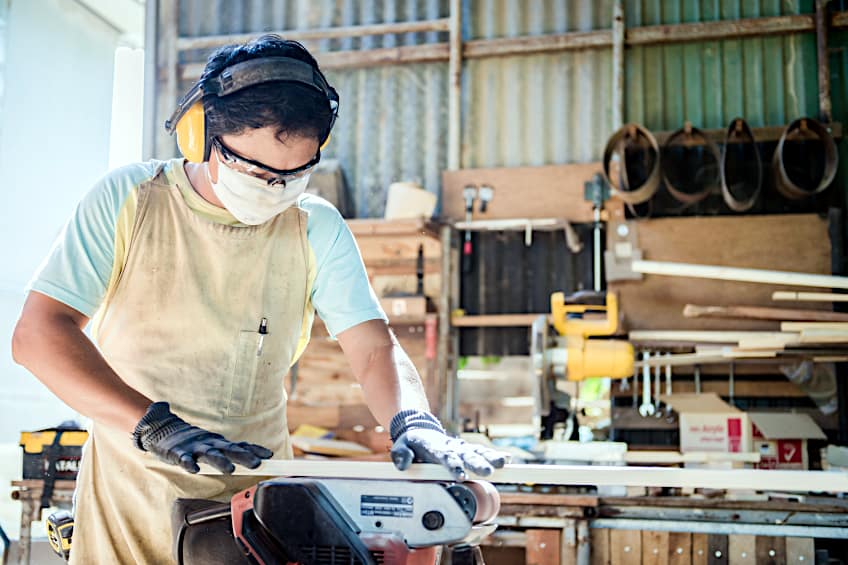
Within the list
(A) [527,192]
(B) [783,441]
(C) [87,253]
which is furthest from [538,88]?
(C) [87,253]

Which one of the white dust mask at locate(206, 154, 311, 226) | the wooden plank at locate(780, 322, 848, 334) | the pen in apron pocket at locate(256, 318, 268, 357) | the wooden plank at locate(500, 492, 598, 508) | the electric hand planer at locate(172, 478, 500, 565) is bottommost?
the wooden plank at locate(500, 492, 598, 508)

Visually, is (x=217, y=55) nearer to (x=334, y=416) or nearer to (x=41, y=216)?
(x=334, y=416)

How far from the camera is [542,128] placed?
564 centimetres

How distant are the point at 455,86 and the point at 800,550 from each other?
3102mm

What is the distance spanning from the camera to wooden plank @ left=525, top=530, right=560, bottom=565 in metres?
4.14

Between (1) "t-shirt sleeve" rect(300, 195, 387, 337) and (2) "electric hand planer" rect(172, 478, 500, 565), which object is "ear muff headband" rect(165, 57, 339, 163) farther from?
(2) "electric hand planer" rect(172, 478, 500, 565)

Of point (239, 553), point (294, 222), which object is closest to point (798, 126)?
point (294, 222)

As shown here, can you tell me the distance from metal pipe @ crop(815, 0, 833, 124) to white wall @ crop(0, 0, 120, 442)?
472 cm

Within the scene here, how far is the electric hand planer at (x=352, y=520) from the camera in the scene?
4.98ft

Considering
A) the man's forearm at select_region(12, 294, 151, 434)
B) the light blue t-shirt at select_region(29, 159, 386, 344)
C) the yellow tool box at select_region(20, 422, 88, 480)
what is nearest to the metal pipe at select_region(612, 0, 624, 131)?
the yellow tool box at select_region(20, 422, 88, 480)

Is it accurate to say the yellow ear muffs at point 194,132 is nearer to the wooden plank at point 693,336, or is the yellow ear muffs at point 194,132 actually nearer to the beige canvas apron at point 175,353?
the beige canvas apron at point 175,353

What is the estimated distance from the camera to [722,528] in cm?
403

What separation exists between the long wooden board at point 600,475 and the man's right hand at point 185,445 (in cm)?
6

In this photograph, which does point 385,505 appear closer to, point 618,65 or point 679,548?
point 679,548
